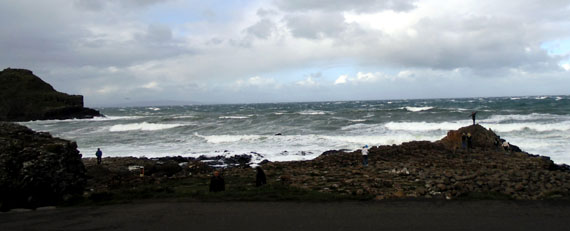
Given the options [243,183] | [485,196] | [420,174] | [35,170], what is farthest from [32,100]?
[485,196]

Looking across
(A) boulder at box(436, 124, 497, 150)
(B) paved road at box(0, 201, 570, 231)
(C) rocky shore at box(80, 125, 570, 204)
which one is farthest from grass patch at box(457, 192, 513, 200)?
(A) boulder at box(436, 124, 497, 150)

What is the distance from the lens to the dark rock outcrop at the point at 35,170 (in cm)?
925

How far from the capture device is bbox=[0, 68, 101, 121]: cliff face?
221 feet

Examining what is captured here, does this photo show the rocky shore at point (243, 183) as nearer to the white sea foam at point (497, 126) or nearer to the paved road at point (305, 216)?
the paved road at point (305, 216)

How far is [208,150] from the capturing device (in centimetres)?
2589

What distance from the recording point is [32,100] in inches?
2781

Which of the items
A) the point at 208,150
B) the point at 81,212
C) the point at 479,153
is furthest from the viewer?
the point at 208,150

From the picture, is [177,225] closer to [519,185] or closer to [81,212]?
[81,212]

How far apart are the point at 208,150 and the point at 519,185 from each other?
19597 millimetres

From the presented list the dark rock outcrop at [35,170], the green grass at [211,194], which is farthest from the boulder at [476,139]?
the dark rock outcrop at [35,170]

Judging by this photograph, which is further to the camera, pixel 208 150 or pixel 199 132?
pixel 199 132

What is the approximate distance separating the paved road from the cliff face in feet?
229

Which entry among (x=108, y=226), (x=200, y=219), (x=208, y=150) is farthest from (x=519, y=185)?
(x=208, y=150)

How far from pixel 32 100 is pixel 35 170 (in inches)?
2906
